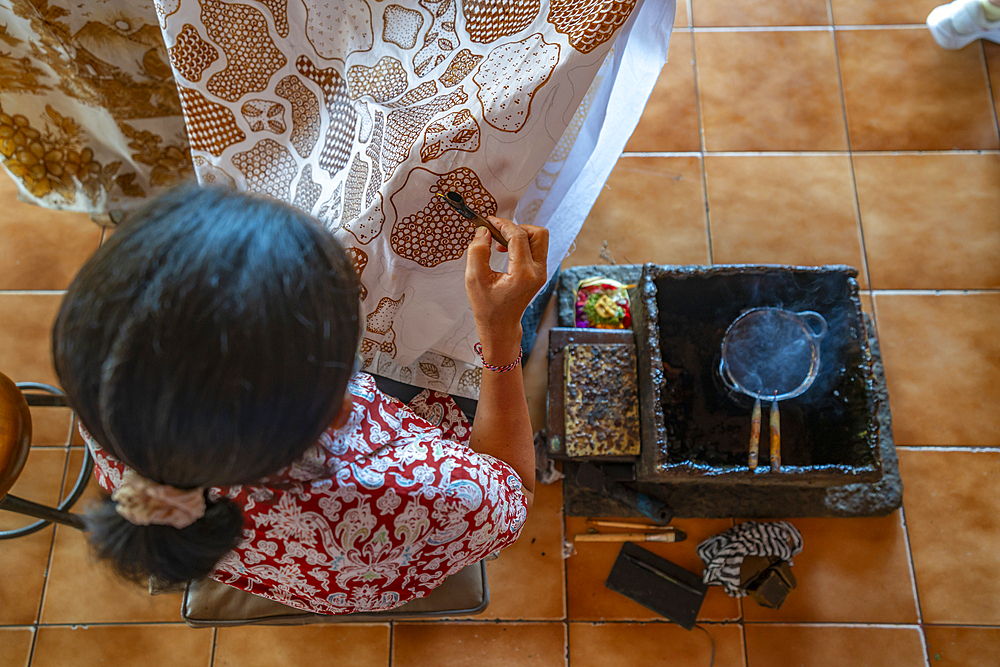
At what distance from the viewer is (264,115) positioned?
1005mm

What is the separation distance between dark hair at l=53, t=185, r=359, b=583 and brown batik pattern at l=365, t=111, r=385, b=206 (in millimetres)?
325

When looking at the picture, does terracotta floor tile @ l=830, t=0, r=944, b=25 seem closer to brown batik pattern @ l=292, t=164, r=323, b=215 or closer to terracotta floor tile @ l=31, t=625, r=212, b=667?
brown batik pattern @ l=292, t=164, r=323, b=215

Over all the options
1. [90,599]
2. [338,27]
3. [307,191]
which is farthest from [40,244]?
[338,27]

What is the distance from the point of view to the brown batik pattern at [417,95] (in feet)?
3.05

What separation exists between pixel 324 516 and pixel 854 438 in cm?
104

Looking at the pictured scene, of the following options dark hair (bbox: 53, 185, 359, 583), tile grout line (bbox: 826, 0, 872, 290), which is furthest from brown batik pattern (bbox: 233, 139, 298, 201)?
tile grout line (bbox: 826, 0, 872, 290)

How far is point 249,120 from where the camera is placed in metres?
1.00

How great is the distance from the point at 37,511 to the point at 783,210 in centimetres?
188

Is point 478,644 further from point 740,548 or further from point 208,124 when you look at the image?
point 208,124

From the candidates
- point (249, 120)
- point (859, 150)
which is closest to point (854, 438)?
point (859, 150)

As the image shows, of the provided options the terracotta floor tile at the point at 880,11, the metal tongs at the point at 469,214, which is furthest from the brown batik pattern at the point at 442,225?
the terracotta floor tile at the point at 880,11

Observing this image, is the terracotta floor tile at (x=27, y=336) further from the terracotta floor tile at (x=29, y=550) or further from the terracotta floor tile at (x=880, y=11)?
the terracotta floor tile at (x=880, y=11)

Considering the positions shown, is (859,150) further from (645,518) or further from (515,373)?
(515,373)

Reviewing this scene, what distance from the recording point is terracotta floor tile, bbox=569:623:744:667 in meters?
1.46
